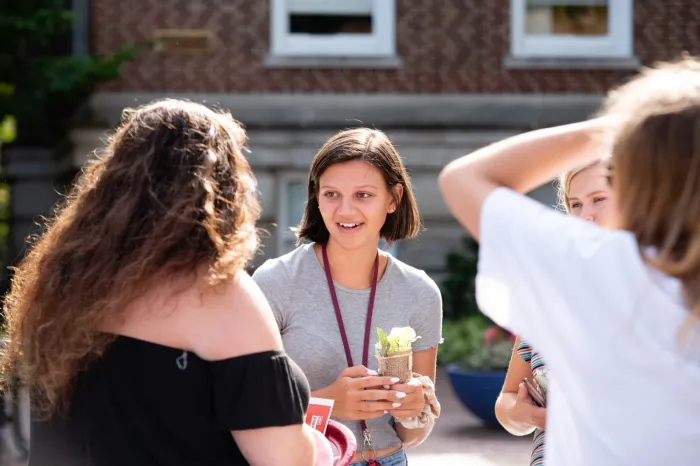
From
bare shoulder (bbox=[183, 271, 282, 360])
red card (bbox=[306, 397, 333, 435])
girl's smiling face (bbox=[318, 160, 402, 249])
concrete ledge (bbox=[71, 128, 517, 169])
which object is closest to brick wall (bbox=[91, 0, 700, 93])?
concrete ledge (bbox=[71, 128, 517, 169])

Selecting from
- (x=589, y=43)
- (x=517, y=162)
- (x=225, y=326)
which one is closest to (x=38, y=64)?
(x=589, y=43)

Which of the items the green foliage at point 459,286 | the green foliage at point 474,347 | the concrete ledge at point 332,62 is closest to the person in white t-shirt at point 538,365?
the green foliage at point 474,347

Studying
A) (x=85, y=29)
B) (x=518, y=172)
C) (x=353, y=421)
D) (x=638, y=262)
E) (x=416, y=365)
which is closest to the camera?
(x=638, y=262)

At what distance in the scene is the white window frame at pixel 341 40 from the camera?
1043 centimetres

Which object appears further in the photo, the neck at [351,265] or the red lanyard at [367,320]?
the neck at [351,265]

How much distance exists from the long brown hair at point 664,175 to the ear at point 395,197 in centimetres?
171

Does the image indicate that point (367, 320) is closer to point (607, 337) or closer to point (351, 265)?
point (351, 265)

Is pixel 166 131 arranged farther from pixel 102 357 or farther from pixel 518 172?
pixel 518 172

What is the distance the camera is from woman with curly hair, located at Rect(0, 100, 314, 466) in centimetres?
191

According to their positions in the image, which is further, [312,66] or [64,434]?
[312,66]

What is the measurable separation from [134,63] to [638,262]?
9.45 metres

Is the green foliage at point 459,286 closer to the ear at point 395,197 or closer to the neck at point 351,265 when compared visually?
the ear at point 395,197

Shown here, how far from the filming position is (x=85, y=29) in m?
10.4

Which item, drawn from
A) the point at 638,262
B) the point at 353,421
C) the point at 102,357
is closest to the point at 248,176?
the point at 102,357
